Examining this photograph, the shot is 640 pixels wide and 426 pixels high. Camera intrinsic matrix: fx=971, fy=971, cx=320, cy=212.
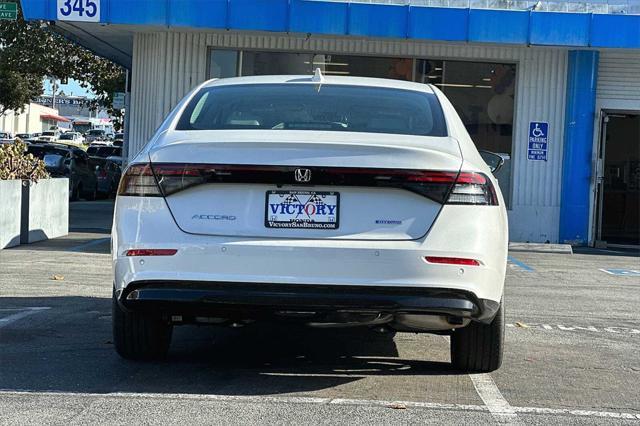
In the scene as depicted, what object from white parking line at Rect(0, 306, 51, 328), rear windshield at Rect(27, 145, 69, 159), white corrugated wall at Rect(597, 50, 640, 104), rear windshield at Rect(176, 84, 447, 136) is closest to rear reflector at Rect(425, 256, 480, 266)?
rear windshield at Rect(176, 84, 447, 136)

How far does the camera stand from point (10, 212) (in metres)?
12.3

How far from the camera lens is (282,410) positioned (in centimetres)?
491

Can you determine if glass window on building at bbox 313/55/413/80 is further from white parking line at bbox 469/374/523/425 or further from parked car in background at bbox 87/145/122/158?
parked car in background at bbox 87/145/122/158

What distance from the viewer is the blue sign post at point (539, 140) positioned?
1595 centimetres

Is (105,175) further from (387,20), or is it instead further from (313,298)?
(313,298)

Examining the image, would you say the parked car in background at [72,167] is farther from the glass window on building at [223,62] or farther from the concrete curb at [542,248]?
the concrete curb at [542,248]

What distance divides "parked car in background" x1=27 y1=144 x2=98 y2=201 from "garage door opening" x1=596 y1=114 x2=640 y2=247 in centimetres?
1354

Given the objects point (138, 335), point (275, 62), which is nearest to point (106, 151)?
point (275, 62)

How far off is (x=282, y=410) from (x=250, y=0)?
10.4 m

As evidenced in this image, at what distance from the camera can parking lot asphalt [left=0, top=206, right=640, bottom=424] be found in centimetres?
491

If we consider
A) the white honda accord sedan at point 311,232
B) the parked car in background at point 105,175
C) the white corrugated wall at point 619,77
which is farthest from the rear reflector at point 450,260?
the parked car in background at point 105,175

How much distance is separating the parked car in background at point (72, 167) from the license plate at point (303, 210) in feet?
67.6

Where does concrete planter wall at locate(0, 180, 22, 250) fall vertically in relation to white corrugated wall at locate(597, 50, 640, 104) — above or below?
below

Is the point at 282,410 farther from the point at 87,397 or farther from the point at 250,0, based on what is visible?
the point at 250,0
